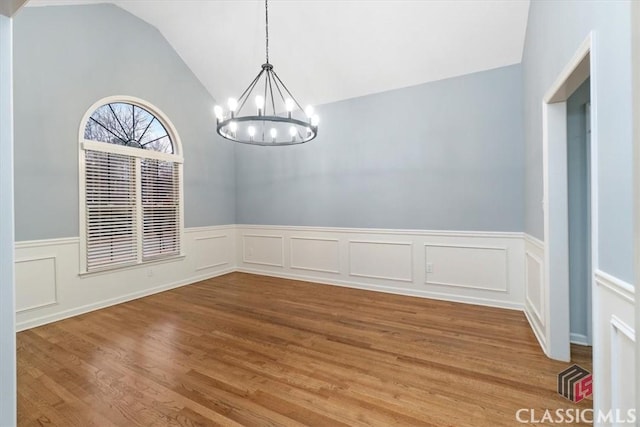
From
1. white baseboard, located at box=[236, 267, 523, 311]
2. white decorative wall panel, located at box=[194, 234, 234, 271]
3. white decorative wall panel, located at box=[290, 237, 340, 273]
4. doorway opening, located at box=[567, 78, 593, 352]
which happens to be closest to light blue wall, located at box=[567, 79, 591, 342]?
doorway opening, located at box=[567, 78, 593, 352]

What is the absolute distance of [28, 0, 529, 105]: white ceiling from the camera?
3.18m

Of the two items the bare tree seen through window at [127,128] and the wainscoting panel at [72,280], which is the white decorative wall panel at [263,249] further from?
the bare tree seen through window at [127,128]

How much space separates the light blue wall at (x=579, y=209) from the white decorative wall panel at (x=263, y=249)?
390 cm

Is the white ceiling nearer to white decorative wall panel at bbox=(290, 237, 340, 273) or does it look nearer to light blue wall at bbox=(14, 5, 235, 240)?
light blue wall at bbox=(14, 5, 235, 240)

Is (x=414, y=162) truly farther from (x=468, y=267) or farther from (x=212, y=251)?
(x=212, y=251)

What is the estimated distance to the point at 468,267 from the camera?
12.0 ft

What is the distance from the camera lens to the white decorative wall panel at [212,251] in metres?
4.97

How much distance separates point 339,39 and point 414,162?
1889 mm

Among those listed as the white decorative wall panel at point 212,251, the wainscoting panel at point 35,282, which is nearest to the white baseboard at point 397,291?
the white decorative wall panel at point 212,251

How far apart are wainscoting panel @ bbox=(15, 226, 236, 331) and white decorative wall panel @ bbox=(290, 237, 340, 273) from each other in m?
1.71

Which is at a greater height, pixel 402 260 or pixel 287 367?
pixel 402 260

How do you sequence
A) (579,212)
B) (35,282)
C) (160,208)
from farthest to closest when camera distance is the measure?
(160,208) < (35,282) < (579,212)

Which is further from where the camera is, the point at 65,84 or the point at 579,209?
the point at 65,84

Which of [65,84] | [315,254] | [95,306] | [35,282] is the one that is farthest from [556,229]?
[65,84]
